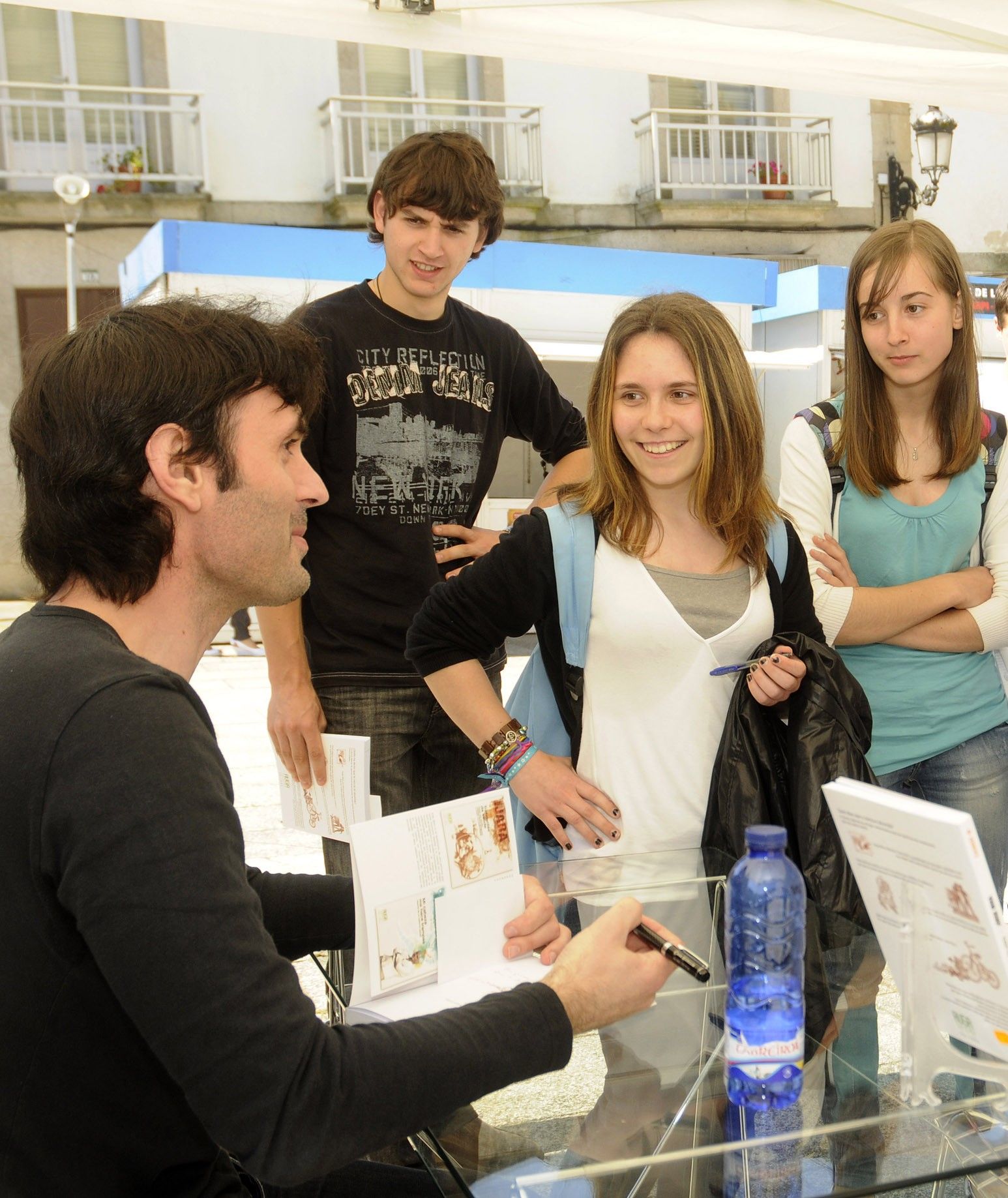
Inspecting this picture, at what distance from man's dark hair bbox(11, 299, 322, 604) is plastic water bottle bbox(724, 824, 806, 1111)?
692mm

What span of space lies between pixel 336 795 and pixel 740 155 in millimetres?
15793

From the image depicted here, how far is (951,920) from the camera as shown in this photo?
3.75 feet

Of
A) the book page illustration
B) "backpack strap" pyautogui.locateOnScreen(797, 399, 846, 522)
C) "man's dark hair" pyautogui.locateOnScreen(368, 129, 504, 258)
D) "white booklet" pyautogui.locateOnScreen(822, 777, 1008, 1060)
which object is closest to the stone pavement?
"white booklet" pyautogui.locateOnScreen(822, 777, 1008, 1060)

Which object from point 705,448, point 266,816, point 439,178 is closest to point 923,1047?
point 705,448

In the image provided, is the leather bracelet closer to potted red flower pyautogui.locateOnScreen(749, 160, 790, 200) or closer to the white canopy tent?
the white canopy tent

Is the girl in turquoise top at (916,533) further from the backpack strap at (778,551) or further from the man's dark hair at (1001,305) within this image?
the man's dark hair at (1001,305)

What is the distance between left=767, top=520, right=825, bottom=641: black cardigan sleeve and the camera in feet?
6.57

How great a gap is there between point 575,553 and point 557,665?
197 millimetres

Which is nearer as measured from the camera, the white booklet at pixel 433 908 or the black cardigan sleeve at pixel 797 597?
the white booklet at pixel 433 908

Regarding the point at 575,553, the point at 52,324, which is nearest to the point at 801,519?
the point at 575,553

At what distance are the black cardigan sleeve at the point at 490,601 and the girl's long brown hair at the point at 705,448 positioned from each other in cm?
11

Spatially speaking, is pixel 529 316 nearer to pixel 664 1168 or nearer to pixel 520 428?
pixel 520 428

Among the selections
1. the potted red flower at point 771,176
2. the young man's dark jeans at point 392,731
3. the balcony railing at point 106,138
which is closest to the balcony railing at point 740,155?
the potted red flower at point 771,176

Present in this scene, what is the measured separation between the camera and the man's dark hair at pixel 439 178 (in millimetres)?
2322
